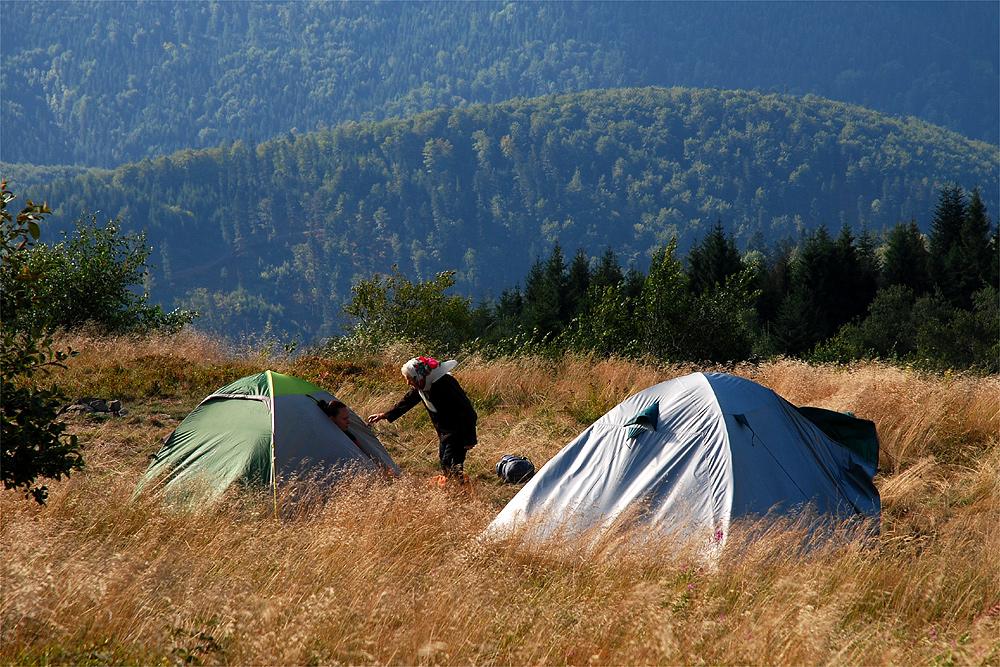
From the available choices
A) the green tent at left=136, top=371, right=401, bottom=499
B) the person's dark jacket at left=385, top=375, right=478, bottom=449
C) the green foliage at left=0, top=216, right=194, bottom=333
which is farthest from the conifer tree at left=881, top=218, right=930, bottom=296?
the green tent at left=136, top=371, right=401, bottom=499

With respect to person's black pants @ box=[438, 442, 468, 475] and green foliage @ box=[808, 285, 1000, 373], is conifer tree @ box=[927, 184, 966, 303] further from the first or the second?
person's black pants @ box=[438, 442, 468, 475]

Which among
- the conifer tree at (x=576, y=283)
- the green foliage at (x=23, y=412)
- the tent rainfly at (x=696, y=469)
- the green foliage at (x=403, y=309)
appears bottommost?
the conifer tree at (x=576, y=283)

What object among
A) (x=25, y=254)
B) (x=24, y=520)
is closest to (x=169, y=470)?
(x=24, y=520)

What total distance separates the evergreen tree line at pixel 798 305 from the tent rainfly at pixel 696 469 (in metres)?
8.60

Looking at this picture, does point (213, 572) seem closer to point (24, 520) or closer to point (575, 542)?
point (24, 520)

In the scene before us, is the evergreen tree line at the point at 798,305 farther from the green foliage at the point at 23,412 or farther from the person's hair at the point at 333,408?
the green foliage at the point at 23,412

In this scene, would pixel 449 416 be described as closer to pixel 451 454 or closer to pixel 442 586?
pixel 451 454

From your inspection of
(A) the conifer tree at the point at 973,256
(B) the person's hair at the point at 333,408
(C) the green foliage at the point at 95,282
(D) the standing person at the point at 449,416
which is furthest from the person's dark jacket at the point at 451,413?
(A) the conifer tree at the point at 973,256

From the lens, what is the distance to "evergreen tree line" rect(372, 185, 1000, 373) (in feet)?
54.5

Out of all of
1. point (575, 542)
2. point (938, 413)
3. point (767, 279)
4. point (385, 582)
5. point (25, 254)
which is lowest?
point (767, 279)

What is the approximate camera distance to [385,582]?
4.00m

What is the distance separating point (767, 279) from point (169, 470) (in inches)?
1787

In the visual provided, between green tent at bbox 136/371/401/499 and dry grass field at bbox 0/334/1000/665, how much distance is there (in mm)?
356

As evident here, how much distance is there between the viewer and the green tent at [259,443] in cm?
619
